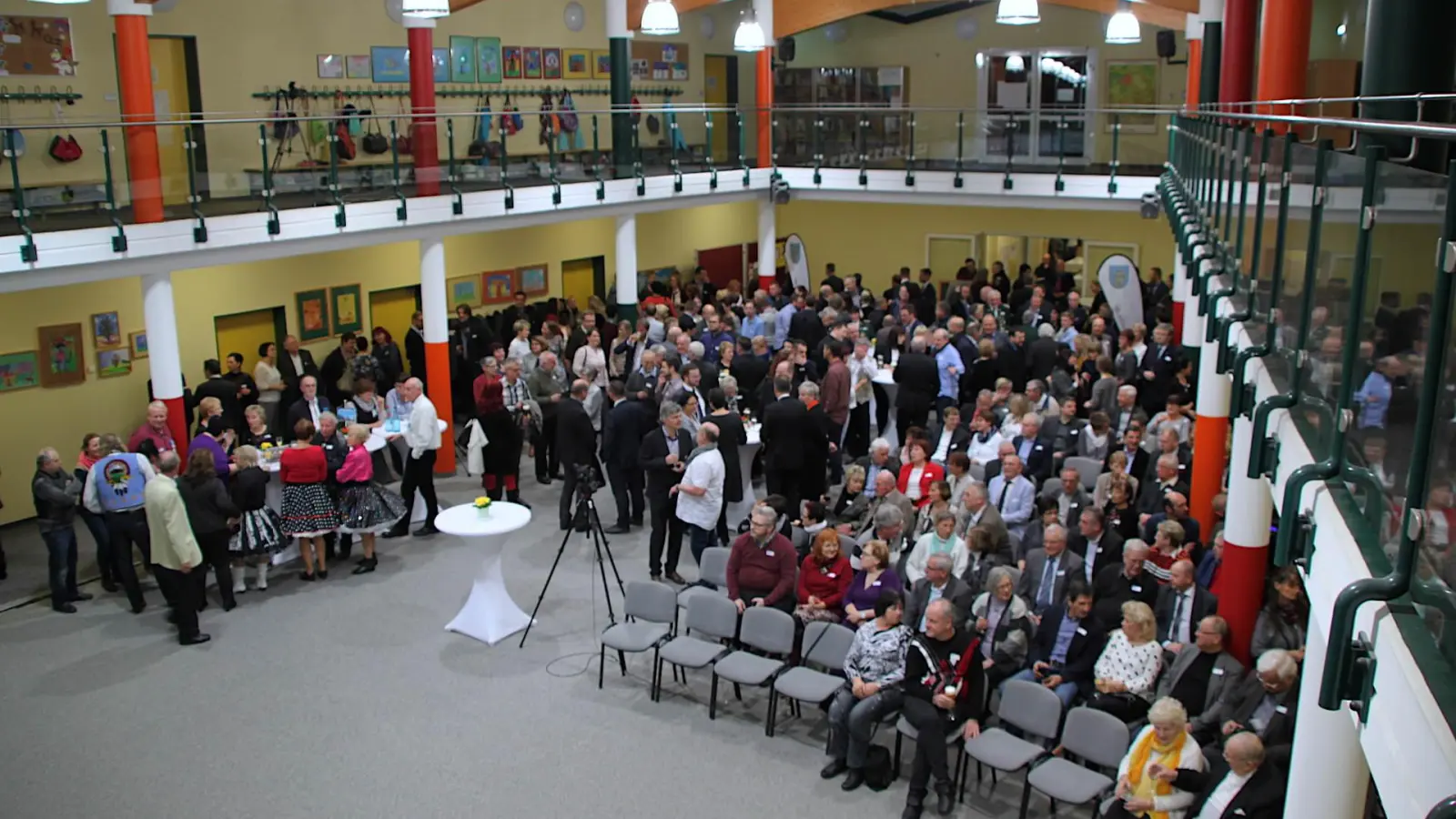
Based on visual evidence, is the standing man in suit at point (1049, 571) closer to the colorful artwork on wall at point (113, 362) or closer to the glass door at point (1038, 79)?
the colorful artwork on wall at point (113, 362)

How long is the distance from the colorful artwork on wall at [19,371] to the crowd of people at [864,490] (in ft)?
6.73

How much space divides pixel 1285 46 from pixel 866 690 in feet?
17.7

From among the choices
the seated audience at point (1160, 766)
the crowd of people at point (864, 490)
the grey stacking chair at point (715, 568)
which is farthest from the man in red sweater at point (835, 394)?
the seated audience at point (1160, 766)

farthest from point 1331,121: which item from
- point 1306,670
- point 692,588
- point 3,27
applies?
point 3,27

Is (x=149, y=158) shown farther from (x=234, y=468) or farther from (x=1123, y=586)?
(x=1123, y=586)

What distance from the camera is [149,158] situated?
1171 cm

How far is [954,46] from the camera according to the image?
2586 cm

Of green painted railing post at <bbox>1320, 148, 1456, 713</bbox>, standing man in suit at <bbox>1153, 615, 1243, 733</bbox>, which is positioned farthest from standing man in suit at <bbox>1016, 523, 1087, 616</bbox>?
green painted railing post at <bbox>1320, 148, 1456, 713</bbox>

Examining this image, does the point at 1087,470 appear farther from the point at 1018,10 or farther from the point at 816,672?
the point at 1018,10

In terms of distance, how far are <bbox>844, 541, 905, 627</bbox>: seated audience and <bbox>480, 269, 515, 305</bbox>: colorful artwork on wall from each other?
12613 mm

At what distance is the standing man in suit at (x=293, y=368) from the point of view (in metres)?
15.2

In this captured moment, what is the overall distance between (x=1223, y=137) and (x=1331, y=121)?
431 cm

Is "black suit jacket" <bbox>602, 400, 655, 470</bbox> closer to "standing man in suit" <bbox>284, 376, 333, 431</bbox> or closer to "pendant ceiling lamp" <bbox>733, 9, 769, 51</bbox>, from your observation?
"standing man in suit" <bbox>284, 376, 333, 431</bbox>

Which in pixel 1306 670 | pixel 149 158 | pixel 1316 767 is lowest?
pixel 1316 767
